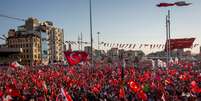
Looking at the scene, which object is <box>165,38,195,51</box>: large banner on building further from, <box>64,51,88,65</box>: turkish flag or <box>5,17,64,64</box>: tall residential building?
<box>5,17,64,64</box>: tall residential building

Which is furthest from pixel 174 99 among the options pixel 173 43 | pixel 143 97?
pixel 173 43

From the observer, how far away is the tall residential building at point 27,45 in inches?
4038

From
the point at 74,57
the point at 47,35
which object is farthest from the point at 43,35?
the point at 74,57

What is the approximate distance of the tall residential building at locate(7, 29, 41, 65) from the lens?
102562 mm

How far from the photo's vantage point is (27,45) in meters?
106

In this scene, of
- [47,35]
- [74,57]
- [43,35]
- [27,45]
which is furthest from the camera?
[47,35]

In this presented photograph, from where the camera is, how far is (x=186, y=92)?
1750 cm

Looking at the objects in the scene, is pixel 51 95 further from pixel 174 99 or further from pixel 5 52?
pixel 5 52

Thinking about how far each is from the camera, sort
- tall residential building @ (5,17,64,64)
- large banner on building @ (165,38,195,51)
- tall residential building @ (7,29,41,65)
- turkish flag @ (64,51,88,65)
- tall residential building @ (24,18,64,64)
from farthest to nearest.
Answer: tall residential building @ (24,18,64,64) < tall residential building @ (5,17,64,64) < tall residential building @ (7,29,41,65) < large banner on building @ (165,38,195,51) < turkish flag @ (64,51,88,65)

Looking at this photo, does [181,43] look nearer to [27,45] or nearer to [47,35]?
[27,45]

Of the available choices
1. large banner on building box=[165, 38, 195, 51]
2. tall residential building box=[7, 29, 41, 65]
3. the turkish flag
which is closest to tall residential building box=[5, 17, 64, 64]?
tall residential building box=[7, 29, 41, 65]

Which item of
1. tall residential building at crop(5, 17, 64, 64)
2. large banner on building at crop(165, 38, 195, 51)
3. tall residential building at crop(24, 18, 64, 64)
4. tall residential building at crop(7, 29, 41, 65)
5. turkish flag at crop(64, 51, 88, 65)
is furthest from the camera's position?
tall residential building at crop(24, 18, 64, 64)

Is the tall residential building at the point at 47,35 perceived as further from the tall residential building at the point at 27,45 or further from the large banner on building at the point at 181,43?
the large banner on building at the point at 181,43

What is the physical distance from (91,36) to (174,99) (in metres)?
16.1
